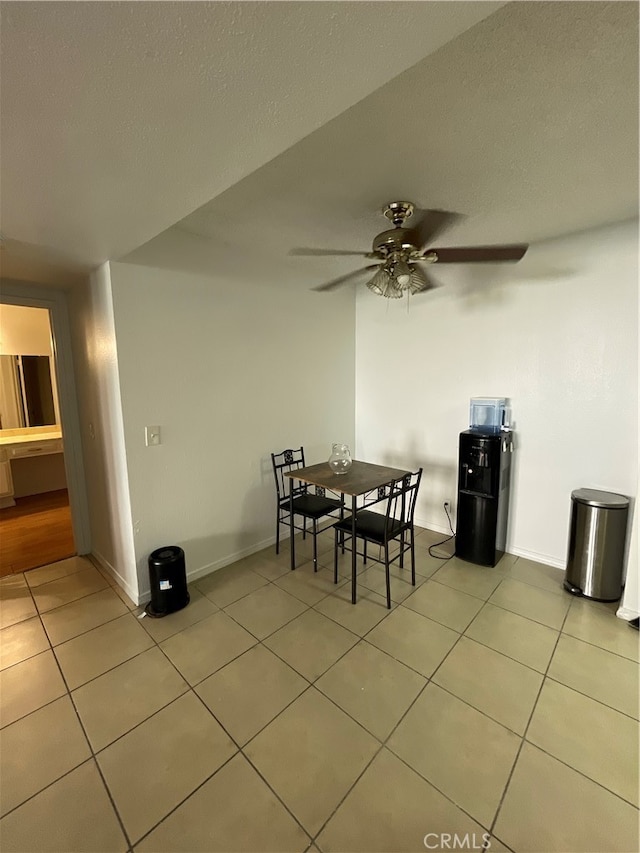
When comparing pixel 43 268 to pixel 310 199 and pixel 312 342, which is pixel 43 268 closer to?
pixel 310 199

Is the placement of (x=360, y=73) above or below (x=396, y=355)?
above

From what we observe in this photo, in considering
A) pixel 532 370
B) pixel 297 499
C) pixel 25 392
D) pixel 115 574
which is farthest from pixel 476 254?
pixel 25 392

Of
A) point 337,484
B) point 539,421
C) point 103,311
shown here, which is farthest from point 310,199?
point 539,421

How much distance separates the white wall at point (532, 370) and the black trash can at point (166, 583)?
7.43 feet

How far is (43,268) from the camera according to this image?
233 cm

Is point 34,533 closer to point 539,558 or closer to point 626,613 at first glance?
point 539,558

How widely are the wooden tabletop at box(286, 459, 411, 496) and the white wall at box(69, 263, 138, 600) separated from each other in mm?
1236

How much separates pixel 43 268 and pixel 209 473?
5.64 ft

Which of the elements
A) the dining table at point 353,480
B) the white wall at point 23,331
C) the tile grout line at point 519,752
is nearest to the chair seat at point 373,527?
the dining table at point 353,480

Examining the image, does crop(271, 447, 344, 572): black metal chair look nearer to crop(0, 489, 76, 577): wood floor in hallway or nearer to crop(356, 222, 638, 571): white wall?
crop(356, 222, 638, 571): white wall

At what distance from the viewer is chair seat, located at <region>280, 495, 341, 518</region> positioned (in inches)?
112

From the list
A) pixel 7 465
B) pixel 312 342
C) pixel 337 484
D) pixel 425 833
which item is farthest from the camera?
pixel 7 465

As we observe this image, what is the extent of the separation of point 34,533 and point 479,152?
4756 millimetres

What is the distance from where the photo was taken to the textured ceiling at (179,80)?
29.0 inches
